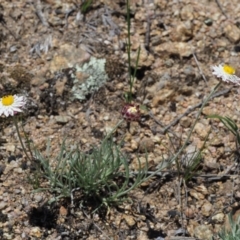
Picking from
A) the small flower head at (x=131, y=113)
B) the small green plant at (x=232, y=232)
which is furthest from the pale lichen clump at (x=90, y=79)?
the small green plant at (x=232, y=232)

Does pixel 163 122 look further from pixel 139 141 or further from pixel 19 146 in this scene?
pixel 19 146

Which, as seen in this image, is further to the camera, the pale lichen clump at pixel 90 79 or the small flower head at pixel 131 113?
the pale lichen clump at pixel 90 79

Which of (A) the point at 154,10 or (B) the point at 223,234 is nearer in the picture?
(B) the point at 223,234

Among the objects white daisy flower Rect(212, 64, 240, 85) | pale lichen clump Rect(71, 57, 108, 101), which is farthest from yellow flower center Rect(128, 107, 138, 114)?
pale lichen clump Rect(71, 57, 108, 101)

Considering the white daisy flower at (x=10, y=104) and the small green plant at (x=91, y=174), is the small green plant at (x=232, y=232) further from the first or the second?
the white daisy flower at (x=10, y=104)

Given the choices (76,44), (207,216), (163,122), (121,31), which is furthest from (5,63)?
(207,216)

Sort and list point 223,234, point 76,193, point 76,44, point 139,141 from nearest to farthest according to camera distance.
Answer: point 223,234
point 76,193
point 139,141
point 76,44
